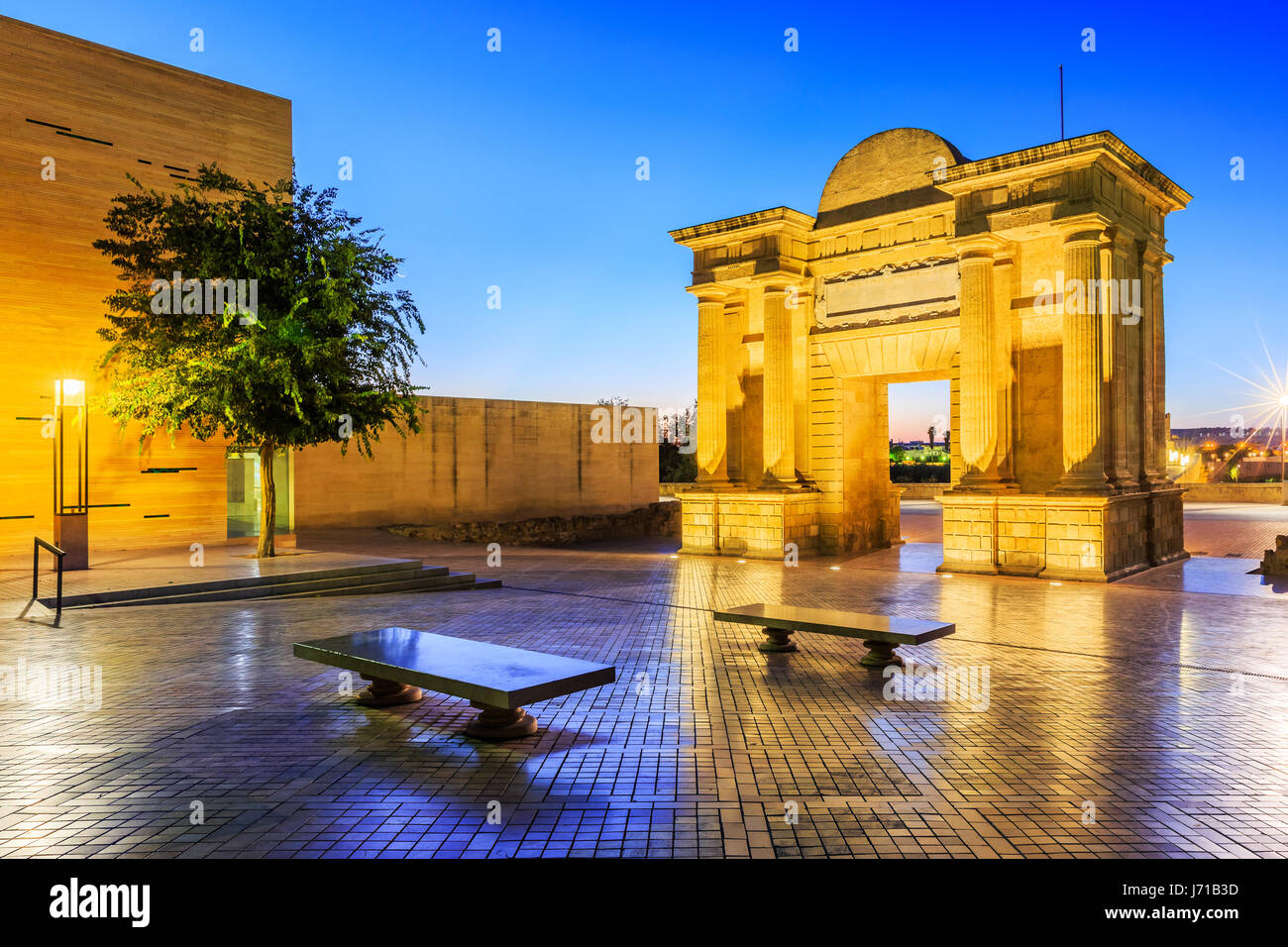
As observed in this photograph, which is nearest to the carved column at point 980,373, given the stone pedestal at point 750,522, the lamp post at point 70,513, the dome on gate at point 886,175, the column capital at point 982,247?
the column capital at point 982,247

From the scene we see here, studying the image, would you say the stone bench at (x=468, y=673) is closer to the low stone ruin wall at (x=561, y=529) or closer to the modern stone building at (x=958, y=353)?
the modern stone building at (x=958, y=353)

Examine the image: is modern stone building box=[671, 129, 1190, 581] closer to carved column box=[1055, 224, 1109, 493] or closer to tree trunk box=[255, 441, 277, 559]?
carved column box=[1055, 224, 1109, 493]

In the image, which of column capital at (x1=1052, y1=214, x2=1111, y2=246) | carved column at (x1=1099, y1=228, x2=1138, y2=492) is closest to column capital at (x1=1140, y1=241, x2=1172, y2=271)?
carved column at (x1=1099, y1=228, x2=1138, y2=492)

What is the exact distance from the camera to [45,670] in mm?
7270

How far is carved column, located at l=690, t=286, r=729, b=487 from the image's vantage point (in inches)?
779

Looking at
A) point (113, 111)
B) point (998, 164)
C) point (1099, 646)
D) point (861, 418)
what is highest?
point (113, 111)

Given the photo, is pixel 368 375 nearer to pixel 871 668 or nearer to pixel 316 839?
pixel 871 668

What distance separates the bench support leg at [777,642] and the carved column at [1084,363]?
335 inches

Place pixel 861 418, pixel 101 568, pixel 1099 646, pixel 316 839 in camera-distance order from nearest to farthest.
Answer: pixel 316 839 < pixel 1099 646 < pixel 101 568 < pixel 861 418

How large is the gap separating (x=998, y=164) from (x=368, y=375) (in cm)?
1203

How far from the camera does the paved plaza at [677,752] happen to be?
3938 mm

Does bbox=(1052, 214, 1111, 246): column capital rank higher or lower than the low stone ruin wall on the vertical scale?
higher

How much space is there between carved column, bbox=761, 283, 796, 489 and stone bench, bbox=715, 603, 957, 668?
10330 mm
